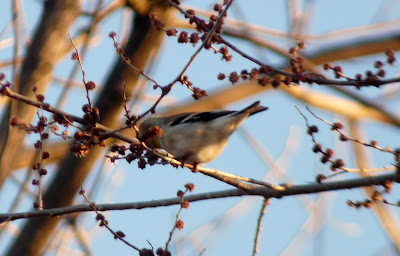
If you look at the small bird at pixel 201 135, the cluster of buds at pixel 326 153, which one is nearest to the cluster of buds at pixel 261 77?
the cluster of buds at pixel 326 153

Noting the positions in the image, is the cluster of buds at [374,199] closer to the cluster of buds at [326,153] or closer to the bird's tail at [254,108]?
the cluster of buds at [326,153]

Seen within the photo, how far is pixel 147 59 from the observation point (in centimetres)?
535

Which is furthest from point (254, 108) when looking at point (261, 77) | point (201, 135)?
point (261, 77)

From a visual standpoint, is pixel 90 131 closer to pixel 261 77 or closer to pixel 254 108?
pixel 261 77

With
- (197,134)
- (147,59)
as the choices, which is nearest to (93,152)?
(147,59)

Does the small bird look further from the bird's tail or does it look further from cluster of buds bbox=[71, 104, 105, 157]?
cluster of buds bbox=[71, 104, 105, 157]

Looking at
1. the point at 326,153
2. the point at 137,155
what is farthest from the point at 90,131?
the point at 326,153

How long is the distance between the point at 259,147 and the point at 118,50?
12.4 feet

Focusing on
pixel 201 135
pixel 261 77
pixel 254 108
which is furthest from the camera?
pixel 201 135

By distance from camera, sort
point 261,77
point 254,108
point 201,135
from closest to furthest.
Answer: point 261,77 < point 254,108 < point 201,135

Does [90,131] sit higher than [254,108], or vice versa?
[254,108]

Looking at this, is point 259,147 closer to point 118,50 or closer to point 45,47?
point 45,47

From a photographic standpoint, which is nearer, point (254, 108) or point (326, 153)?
point (326, 153)

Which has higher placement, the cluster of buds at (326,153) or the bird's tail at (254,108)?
the bird's tail at (254,108)
